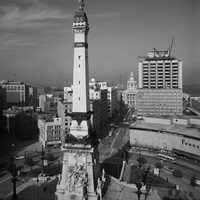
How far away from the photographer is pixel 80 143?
18.9m

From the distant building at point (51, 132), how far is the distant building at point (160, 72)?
2975 cm

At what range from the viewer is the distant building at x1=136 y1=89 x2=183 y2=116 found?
5347cm

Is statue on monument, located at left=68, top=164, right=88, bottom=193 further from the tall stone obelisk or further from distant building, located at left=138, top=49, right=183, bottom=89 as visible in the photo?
distant building, located at left=138, top=49, right=183, bottom=89

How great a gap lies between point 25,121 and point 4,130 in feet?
16.8

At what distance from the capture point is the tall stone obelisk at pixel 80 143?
18.5 m

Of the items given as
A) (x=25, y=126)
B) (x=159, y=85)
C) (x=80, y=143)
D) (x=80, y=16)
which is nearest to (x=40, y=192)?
(x=80, y=143)

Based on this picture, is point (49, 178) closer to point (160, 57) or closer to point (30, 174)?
point (30, 174)

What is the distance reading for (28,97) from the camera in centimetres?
8350

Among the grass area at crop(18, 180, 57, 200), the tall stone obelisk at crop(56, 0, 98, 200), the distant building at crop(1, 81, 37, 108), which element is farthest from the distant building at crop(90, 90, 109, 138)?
the distant building at crop(1, 81, 37, 108)

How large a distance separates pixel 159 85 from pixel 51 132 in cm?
3351

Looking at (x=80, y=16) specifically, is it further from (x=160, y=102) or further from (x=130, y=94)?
(x=130, y=94)

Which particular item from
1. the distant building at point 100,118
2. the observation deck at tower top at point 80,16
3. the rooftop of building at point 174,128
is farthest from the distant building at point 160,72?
A: the observation deck at tower top at point 80,16

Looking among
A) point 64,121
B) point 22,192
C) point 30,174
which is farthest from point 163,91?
point 22,192

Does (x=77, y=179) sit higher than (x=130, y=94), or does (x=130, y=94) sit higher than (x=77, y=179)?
(x=130, y=94)
